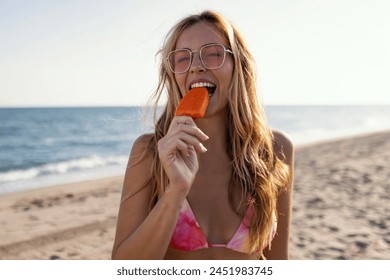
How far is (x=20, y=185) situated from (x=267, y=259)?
1162 centimetres

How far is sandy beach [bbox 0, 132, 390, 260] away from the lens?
6.11 m

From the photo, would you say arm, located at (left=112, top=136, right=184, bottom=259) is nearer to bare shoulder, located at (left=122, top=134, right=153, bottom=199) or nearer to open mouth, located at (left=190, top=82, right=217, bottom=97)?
bare shoulder, located at (left=122, top=134, right=153, bottom=199)

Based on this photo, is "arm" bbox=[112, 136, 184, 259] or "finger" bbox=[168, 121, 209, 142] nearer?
"finger" bbox=[168, 121, 209, 142]

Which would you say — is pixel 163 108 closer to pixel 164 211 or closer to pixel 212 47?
pixel 212 47

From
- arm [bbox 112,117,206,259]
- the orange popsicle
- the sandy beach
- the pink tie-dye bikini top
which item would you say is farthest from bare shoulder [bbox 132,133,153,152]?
the sandy beach

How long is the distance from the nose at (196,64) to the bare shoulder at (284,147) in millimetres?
730

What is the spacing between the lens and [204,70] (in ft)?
8.05

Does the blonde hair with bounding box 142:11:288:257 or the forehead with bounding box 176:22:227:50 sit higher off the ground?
the forehead with bounding box 176:22:227:50

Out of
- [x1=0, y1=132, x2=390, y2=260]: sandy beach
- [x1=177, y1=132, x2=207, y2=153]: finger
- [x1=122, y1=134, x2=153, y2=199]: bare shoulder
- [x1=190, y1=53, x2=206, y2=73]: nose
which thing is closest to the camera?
[x1=177, y1=132, x2=207, y2=153]: finger

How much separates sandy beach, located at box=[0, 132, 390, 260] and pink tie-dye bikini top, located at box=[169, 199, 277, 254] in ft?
11.6

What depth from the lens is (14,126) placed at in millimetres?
43875

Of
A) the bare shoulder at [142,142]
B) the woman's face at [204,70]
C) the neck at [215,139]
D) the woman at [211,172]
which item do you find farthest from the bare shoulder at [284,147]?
the bare shoulder at [142,142]

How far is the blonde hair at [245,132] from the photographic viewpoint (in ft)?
8.25
